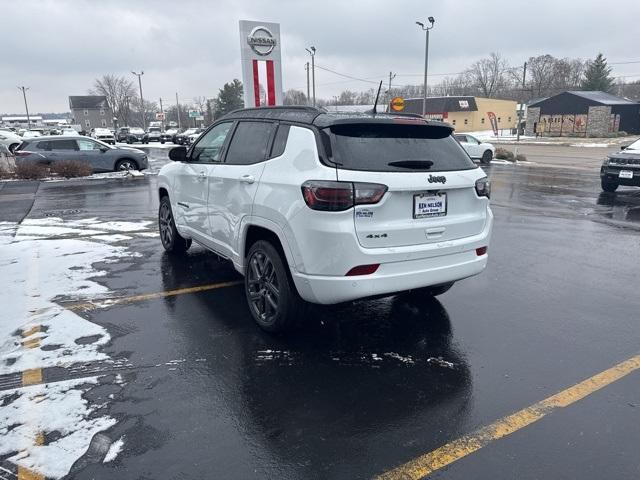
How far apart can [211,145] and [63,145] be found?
15921 millimetres

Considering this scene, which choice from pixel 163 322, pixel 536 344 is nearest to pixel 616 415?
pixel 536 344

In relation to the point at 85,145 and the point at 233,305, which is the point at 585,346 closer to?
the point at 233,305

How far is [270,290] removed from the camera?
→ 13.4ft

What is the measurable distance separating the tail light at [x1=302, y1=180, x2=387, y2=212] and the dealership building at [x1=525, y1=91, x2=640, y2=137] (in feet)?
190

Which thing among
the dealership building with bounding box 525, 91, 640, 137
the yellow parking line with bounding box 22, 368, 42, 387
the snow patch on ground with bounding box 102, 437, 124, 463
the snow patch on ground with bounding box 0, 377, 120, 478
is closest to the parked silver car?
the yellow parking line with bounding box 22, 368, 42, 387

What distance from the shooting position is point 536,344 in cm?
402

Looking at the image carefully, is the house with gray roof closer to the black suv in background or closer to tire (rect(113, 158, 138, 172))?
tire (rect(113, 158, 138, 172))

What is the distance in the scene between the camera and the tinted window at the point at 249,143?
14.0 ft

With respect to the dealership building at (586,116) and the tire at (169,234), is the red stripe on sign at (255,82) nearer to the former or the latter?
the tire at (169,234)

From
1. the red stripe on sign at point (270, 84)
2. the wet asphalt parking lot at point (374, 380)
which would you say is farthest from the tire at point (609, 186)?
the red stripe on sign at point (270, 84)

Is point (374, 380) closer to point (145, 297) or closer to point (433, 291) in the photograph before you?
point (433, 291)

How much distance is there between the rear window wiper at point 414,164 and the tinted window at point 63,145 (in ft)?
59.2

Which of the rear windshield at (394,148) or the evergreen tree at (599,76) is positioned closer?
the rear windshield at (394,148)

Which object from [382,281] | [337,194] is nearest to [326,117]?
[337,194]
